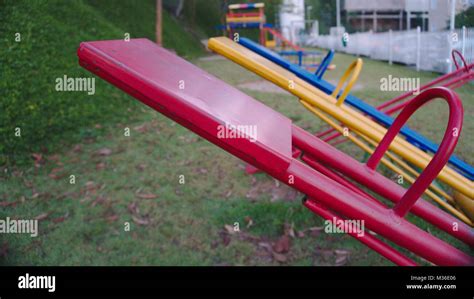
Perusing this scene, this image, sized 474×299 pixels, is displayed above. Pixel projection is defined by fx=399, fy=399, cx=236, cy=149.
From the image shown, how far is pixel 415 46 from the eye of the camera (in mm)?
7934

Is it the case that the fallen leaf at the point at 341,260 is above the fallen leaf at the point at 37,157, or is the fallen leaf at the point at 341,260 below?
below

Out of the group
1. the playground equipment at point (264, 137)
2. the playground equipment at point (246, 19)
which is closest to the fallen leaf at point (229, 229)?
the playground equipment at point (264, 137)

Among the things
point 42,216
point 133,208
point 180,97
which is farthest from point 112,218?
point 180,97

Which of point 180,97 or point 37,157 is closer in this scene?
point 180,97

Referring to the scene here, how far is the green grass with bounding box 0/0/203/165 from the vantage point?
11.4ft

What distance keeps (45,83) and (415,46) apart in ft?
22.5

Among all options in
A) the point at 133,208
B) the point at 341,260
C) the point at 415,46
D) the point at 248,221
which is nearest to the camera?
the point at 341,260

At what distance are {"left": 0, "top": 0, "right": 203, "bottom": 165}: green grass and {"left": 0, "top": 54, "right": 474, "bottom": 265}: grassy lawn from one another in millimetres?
260

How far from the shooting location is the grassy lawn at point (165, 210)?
2152 millimetres
